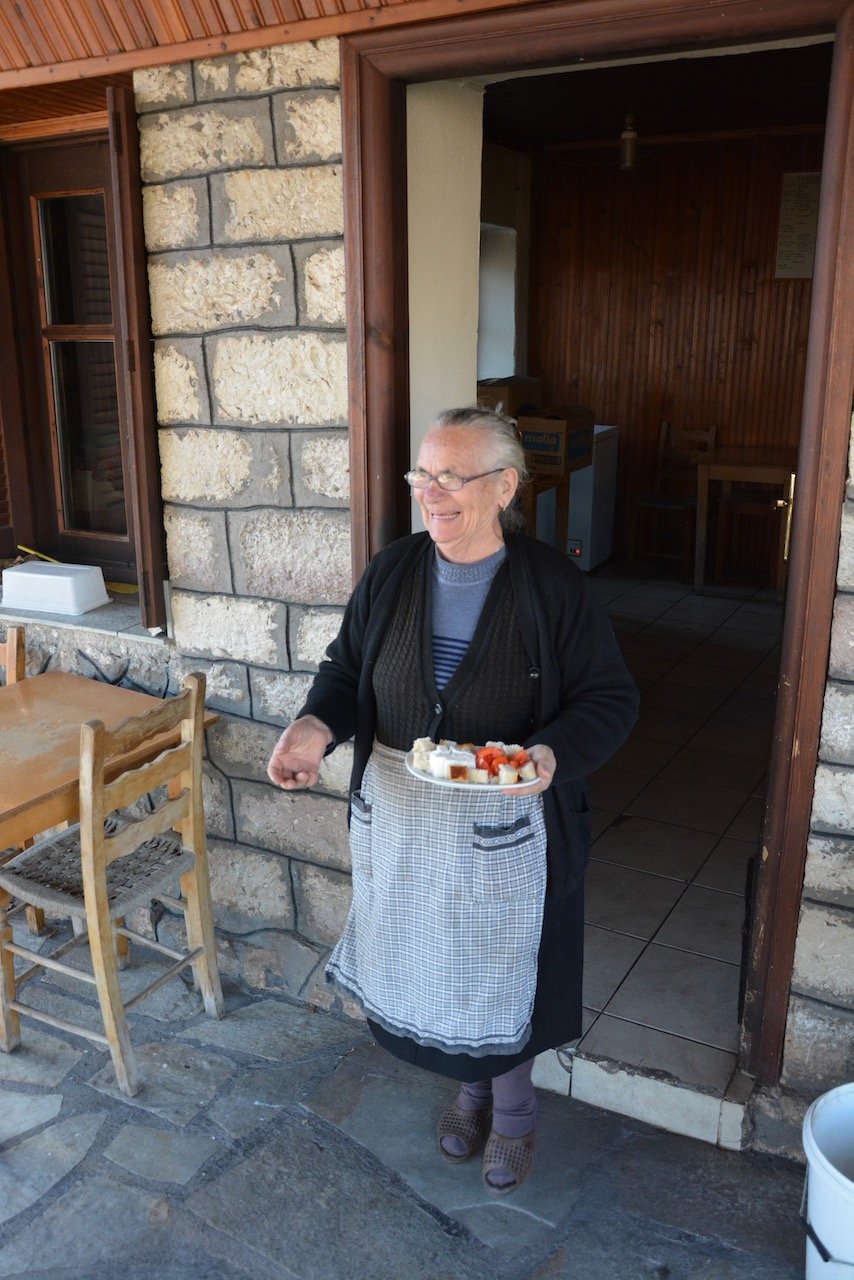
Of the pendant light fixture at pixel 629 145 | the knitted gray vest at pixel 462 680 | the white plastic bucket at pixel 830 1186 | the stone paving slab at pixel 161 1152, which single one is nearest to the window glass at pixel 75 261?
the knitted gray vest at pixel 462 680

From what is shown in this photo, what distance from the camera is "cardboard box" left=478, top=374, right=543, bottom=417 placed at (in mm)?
5918

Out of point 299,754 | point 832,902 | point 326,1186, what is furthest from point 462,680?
point 326,1186

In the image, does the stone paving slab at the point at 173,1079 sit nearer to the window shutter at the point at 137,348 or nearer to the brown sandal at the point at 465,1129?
the brown sandal at the point at 465,1129

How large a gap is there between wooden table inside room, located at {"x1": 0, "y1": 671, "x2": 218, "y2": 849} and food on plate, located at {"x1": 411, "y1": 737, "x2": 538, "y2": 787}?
42.2 inches

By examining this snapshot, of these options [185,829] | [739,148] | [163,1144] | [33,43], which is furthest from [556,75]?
[163,1144]

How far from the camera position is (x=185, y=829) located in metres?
3.08

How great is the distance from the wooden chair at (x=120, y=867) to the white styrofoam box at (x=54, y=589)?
0.65 m

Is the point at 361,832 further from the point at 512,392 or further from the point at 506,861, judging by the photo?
the point at 512,392

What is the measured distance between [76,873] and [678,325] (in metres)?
5.80

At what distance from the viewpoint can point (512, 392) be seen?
620cm

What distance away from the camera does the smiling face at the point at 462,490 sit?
225cm

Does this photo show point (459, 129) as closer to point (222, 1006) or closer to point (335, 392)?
point (335, 392)

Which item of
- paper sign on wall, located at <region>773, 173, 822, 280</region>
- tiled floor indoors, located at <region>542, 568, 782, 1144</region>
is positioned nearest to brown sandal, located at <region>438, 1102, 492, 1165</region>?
tiled floor indoors, located at <region>542, 568, 782, 1144</region>

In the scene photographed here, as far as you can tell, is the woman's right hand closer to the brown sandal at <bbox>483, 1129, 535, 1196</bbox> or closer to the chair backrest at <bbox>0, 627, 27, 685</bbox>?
the brown sandal at <bbox>483, 1129, 535, 1196</bbox>
